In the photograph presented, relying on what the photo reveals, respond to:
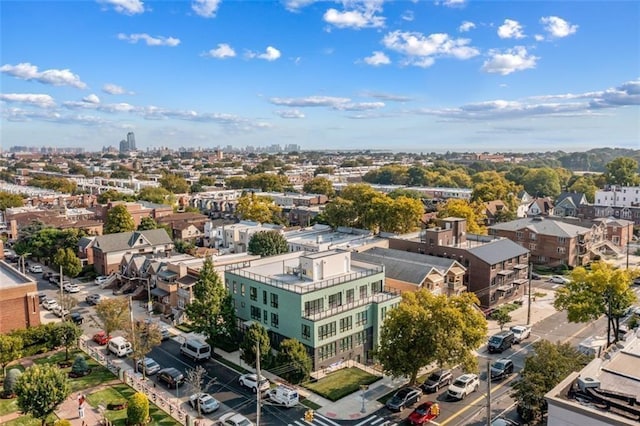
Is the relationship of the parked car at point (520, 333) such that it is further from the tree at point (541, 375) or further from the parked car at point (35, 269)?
the parked car at point (35, 269)

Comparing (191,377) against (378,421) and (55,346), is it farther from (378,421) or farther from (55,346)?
(55,346)

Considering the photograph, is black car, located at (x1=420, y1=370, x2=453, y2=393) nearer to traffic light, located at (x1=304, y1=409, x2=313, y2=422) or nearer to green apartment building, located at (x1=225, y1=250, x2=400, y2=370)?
green apartment building, located at (x1=225, y1=250, x2=400, y2=370)

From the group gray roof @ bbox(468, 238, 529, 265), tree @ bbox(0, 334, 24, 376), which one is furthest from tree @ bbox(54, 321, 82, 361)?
gray roof @ bbox(468, 238, 529, 265)

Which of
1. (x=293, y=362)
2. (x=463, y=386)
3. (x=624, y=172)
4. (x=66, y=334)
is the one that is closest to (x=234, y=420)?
(x=293, y=362)

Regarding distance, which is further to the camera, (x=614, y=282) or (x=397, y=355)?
(x=614, y=282)

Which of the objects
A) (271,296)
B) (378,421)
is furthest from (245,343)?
(378,421)

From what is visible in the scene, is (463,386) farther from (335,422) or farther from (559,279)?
(559,279)
